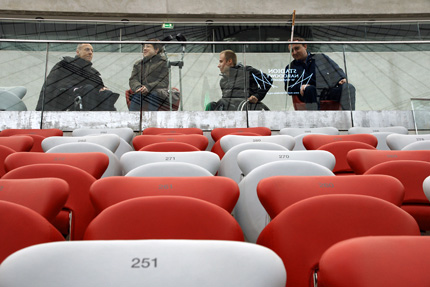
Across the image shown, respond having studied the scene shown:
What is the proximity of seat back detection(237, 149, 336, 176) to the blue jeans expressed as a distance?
10.2 feet

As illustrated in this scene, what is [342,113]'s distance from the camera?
18.2 ft

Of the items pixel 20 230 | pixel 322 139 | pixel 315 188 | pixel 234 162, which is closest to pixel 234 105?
pixel 322 139

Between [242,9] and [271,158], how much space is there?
9.61 m

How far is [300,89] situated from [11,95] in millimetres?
3642

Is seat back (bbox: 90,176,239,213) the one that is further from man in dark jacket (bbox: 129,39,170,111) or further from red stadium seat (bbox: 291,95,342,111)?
red stadium seat (bbox: 291,95,342,111)

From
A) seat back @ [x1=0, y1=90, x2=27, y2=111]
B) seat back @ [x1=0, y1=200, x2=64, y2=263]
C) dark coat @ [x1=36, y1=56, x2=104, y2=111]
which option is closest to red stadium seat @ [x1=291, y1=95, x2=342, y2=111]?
dark coat @ [x1=36, y1=56, x2=104, y2=111]

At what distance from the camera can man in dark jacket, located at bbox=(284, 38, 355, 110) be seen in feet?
18.2

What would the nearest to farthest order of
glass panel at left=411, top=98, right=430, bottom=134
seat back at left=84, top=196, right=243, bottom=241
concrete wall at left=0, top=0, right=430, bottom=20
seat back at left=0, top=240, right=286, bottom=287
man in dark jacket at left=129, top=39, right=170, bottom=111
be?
seat back at left=0, top=240, right=286, bottom=287 < seat back at left=84, top=196, right=243, bottom=241 < glass panel at left=411, top=98, right=430, bottom=134 < man in dark jacket at left=129, top=39, right=170, bottom=111 < concrete wall at left=0, top=0, right=430, bottom=20

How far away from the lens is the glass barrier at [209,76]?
5.42 m

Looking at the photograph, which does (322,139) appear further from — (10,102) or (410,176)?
(10,102)

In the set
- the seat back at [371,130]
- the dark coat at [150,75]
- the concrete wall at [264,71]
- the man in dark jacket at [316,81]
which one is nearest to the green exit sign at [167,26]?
the concrete wall at [264,71]

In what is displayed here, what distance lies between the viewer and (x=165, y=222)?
4.13 feet

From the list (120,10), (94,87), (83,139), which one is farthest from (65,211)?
(120,10)

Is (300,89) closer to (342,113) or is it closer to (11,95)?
(342,113)
